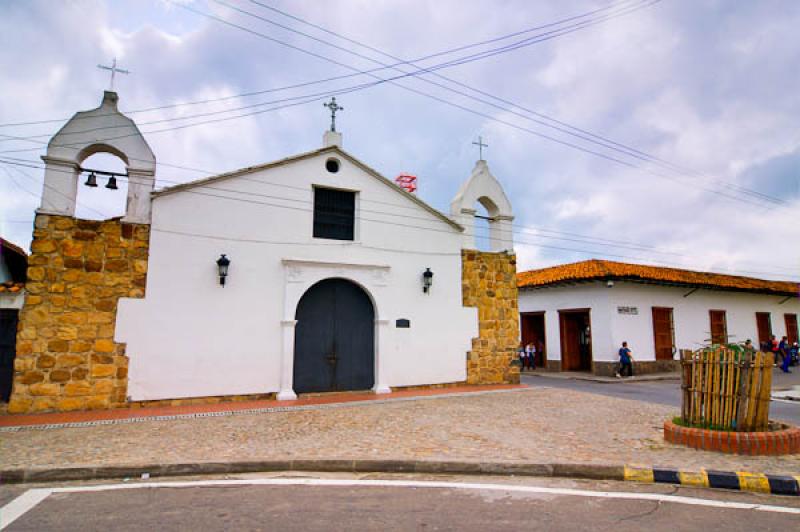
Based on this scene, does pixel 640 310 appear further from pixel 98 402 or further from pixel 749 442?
pixel 98 402

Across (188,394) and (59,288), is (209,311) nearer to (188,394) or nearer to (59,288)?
(188,394)

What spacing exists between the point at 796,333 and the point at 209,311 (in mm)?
28494

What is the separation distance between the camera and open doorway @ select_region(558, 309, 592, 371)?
18844mm

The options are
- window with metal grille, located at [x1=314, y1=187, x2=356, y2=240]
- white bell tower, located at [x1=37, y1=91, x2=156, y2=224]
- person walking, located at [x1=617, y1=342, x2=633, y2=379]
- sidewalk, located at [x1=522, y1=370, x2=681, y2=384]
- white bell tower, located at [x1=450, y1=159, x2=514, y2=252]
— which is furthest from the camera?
person walking, located at [x1=617, y1=342, x2=633, y2=379]

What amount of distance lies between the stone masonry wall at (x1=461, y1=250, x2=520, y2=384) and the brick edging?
6908 millimetres

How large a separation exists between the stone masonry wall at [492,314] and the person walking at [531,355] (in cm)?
715

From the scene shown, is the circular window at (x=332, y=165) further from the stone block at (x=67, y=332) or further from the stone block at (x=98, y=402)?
the stone block at (x=98, y=402)

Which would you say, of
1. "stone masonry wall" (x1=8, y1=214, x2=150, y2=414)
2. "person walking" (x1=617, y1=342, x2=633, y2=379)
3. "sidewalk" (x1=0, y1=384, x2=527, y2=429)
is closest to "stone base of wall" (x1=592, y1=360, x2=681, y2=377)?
"person walking" (x1=617, y1=342, x2=633, y2=379)

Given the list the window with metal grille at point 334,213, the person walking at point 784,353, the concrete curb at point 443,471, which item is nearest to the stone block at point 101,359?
the concrete curb at point 443,471

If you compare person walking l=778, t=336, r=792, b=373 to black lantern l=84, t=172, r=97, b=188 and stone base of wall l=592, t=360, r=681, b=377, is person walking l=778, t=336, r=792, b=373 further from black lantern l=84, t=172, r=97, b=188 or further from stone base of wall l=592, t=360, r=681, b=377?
black lantern l=84, t=172, r=97, b=188

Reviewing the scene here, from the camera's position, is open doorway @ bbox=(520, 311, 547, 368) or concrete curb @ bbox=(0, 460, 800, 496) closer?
concrete curb @ bbox=(0, 460, 800, 496)

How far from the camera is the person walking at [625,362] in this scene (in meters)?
15.9

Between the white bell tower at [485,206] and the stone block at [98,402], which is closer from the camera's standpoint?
the stone block at [98,402]

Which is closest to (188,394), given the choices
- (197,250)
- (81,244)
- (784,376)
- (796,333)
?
(197,250)
